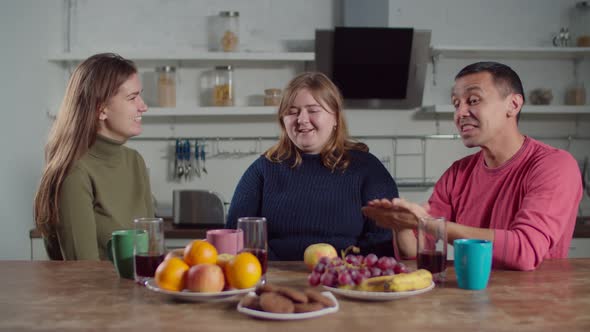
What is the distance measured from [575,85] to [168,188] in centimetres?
275

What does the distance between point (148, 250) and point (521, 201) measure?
1126 millimetres

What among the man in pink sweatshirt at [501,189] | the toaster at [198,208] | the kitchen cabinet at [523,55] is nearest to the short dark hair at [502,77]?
the man in pink sweatshirt at [501,189]

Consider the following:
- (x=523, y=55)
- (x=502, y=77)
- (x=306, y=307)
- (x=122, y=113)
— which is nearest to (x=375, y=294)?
(x=306, y=307)

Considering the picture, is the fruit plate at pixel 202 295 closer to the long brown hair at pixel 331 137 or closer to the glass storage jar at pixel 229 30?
the long brown hair at pixel 331 137

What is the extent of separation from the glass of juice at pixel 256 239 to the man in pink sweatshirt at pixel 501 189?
1.07 ft

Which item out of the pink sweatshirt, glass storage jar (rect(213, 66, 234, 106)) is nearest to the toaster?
glass storage jar (rect(213, 66, 234, 106))

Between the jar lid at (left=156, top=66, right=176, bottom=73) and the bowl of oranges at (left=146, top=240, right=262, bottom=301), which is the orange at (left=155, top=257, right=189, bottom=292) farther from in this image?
the jar lid at (left=156, top=66, right=176, bottom=73)

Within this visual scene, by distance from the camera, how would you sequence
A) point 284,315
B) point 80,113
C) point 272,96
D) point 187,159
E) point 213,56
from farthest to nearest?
point 187,159 < point 272,96 < point 213,56 < point 80,113 < point 284,315

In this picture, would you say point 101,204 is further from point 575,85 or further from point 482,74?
point 575,85

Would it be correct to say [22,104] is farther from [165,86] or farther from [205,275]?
[205,275]

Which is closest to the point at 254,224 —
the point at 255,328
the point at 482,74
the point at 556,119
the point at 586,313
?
the point at 255,328

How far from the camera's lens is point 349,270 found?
147 cm

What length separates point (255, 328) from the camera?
124 cm

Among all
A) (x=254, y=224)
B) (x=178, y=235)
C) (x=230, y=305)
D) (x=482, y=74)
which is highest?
(x=482, y=74)
